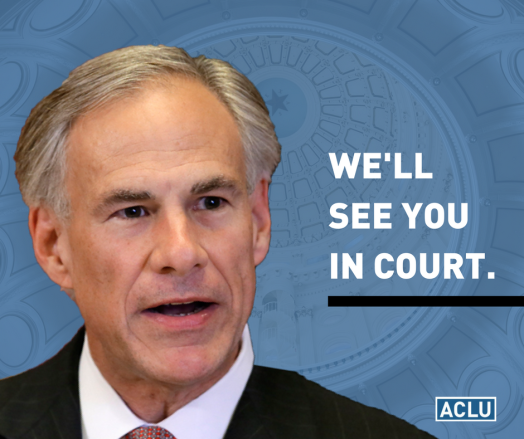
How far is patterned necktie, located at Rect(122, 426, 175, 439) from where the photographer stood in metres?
2.71

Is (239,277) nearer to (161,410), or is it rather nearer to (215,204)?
(215,204)

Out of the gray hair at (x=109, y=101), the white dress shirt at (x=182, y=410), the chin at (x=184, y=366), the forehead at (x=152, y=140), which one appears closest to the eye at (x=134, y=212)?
the forehead at (x=152, y=140)

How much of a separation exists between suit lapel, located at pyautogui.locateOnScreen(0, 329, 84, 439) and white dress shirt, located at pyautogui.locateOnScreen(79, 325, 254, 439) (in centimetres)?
6

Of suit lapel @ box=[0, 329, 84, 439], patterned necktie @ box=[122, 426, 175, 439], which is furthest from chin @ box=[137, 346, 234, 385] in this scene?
suit lapel @ box=[0, 329, 84, 439]

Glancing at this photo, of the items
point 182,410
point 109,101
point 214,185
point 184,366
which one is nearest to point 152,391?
point 182,410

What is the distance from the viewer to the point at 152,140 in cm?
262

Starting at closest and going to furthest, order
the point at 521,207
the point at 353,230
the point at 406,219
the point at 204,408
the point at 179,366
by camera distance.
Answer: the point at 179,366, the point at 204,408, the point at 521,207, the point at 406,219, the point at 353,230

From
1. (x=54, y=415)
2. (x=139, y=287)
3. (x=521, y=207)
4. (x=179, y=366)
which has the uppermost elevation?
(x=521, y=207)

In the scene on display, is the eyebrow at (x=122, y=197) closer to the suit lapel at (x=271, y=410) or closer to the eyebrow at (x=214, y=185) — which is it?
the eyebrow at (x=214, y=185)

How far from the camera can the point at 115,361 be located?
2.80 metres

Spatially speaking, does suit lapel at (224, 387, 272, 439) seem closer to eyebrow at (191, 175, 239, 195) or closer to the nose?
the nose

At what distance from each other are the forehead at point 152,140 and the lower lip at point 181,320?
20.3 inches

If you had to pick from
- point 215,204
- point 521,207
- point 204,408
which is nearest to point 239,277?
point 215,204

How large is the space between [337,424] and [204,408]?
1.99 ft
